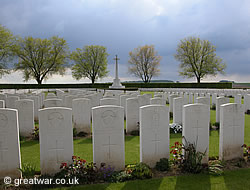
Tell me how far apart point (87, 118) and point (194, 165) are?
4295 millimetres

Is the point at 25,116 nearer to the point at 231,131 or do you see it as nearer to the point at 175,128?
the point at 175,128

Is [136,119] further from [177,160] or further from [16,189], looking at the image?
[16,189]

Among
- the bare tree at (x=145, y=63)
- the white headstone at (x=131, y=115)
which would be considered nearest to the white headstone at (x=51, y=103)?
the white headstone at (x=131, y=115)

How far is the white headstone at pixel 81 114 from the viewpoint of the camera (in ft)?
23.5

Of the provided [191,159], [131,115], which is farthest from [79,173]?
[131,115]

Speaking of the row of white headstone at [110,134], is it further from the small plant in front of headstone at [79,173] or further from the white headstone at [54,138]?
the small plant in front of headstone at [79,173]

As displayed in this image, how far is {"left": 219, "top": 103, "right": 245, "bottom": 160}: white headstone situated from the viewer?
14.8 feet

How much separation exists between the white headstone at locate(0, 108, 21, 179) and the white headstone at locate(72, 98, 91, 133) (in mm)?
3315

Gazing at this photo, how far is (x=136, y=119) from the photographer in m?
7.44

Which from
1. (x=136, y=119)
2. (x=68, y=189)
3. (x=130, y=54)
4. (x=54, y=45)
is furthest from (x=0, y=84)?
(x=68, y=189)

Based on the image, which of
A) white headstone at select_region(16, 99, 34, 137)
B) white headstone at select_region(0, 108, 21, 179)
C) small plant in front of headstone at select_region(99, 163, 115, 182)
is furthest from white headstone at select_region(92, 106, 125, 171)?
white headstone at select_region(16, 99, 34, 137)

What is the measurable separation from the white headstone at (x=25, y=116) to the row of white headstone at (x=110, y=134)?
10.1ft

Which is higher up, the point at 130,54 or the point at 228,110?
the point at 130,54

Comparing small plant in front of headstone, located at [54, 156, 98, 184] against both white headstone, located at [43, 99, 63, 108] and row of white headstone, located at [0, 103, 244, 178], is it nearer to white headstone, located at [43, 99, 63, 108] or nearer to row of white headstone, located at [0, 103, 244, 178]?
row of white headstone, located at [0, 103, 244, 178]
